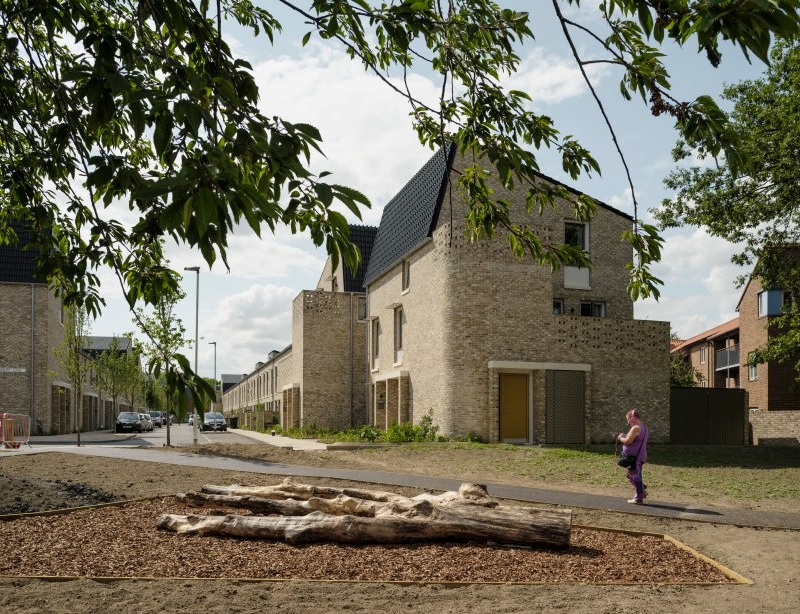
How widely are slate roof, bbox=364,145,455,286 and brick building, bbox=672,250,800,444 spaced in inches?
607

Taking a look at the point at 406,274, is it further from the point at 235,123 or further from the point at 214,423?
the point at 214,423

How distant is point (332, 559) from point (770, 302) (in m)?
38.3

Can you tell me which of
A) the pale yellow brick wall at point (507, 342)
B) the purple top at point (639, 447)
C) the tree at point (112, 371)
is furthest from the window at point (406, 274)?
the tree at point (112, 371)

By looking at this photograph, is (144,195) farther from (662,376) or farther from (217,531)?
(662,376)

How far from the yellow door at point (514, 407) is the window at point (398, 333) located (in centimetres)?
667

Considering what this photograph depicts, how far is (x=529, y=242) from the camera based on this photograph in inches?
221

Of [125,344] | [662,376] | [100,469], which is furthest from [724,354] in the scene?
[125,344]

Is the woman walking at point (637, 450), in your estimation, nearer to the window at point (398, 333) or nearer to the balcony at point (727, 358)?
the window at point (398, 333)

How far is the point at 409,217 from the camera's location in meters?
31.2

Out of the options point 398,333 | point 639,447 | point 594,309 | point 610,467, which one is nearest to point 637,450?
point 639,447

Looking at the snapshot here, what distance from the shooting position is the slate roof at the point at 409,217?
2770 centimetres

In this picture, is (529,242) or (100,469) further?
(100,469)

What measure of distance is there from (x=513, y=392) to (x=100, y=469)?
1315cm

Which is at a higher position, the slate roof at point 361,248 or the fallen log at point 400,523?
the slate roof at point 361,248
